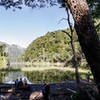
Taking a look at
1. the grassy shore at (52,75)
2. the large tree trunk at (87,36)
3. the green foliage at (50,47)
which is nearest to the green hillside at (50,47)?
the green foliage at (50,47)

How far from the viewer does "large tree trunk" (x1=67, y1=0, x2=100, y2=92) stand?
10.1 ft

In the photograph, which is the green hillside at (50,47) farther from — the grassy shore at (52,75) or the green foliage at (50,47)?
the grassy shore at (52,75)

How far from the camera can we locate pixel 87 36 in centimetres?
312

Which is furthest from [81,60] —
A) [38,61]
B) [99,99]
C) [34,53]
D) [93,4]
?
[34,53]

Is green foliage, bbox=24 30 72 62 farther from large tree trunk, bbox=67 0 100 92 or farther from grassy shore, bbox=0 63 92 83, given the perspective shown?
large tree trunk, bbox=67 0 100 92

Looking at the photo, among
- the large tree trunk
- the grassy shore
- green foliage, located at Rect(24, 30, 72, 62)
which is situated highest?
green foliage, located at Rect(24, 30, 72, 62)

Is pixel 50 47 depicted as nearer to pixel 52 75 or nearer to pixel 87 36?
pixel 52 75

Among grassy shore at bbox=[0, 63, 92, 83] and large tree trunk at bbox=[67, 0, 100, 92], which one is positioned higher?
large tree trunk at bbox=[67, 0, 100, 92]

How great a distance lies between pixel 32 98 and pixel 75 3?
7.23 metres

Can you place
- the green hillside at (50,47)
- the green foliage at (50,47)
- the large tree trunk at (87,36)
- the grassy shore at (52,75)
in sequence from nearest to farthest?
the large tree trunk at (87,36) → the grassy shore at (52,75) → the green hillside at (50,47) → the green foliage at (50,47)

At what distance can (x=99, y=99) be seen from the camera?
425cm

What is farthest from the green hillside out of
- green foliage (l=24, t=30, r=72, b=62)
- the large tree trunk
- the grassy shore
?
the large tree trunk

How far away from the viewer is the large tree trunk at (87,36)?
3078mm

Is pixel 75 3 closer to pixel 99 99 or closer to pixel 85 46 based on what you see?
pixel 85 46
